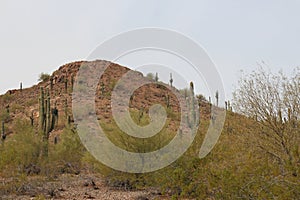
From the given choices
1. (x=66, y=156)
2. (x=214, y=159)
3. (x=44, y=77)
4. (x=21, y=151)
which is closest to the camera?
(x=214, y=159)

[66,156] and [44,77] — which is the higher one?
[44,77]

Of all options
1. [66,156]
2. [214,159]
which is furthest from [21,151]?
[214,159]

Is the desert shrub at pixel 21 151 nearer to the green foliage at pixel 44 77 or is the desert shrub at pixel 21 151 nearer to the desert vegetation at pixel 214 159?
the desert vegetation at pixel 214 159

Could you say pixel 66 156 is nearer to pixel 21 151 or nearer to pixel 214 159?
pixel 21 151

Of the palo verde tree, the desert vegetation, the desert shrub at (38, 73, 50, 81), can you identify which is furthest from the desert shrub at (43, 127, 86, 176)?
the desert shrub at (38, 73, 50, 81)

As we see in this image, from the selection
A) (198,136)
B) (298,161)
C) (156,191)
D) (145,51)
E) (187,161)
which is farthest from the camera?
(145,51)

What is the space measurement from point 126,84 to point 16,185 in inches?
1203

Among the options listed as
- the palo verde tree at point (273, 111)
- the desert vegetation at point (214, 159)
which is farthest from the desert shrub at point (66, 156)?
the palo verde tree at point (273, 111)

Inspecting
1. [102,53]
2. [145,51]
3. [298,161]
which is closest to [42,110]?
[102,53]

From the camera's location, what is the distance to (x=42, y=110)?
22297 millimetres

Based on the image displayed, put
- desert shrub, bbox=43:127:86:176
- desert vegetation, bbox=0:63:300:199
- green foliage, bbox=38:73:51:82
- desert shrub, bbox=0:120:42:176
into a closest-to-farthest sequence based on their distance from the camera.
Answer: desert vegetation, bbox=0:63:300:199, desert shrub, bbox=0:120:42:176, desert shrub, bbox=43:127:86:176, green foliage, bbox=38:73:51:82

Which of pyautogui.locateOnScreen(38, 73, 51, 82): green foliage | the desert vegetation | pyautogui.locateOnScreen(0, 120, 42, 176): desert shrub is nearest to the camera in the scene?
the desert vegetation

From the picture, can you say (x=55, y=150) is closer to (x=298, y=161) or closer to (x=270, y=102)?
(x=270, y=102)

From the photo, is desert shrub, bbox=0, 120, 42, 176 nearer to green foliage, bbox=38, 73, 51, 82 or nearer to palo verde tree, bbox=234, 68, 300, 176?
palo verde tree, bbox=234, 68, 300, 176
